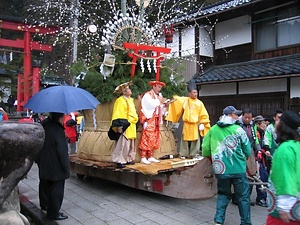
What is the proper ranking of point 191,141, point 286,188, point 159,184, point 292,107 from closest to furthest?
point 286,188 < point 159,184 < point 191,141 < point 292,107

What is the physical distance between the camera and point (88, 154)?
7062 millimetres

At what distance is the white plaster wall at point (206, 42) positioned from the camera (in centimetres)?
1395

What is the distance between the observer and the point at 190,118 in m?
6.92

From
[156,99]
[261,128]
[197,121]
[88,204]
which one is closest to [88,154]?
[88,204]

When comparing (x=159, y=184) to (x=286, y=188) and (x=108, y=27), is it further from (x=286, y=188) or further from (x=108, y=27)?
(x=108, y=27)

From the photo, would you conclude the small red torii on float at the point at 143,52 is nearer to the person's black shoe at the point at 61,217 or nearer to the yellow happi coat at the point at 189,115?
the yellow happi coat at the point at 189,115

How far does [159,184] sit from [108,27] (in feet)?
12.6

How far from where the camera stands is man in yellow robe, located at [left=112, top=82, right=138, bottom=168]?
19.9ft

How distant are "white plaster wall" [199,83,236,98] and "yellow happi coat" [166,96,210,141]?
223 inches

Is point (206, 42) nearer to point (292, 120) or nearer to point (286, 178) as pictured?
point (292, 120)

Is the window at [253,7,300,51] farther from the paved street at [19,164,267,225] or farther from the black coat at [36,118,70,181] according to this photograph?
the black coat at [36,118,70,181]

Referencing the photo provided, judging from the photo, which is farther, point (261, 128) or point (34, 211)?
point (261, 128)

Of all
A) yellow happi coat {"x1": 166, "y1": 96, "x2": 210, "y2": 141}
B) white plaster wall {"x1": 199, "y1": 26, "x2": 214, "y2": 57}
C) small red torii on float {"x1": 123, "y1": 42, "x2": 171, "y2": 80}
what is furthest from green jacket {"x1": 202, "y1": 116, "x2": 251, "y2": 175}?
white plaster wall {"x1": 199, "y1": 26, "x2": 214, "y2": 57}

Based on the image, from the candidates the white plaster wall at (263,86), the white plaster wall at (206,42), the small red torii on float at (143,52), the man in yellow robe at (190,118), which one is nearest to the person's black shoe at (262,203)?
the man in yellow robe at (190,118)
